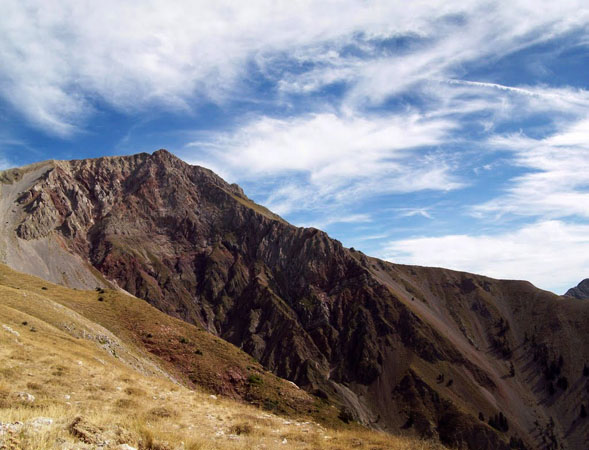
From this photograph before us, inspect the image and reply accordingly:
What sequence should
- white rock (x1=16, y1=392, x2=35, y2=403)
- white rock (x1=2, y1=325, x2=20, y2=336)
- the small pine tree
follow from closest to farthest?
white rock (x1=16, y1=392, x2=35, y2=403)
white rock (x1=2, y1=325, x2=20, y2=336)
the small pine tree

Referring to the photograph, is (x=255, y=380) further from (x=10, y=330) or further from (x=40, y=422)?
(x=40, y=422)

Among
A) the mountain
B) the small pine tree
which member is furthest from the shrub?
the small pine tree

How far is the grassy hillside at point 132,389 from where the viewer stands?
35.6 ft

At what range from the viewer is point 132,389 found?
21.5m

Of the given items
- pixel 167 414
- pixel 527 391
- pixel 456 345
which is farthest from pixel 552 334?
pixel 167 414

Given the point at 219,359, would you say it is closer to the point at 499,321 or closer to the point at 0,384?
the point at 0,384

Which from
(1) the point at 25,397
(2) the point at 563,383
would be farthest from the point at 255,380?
(2) the point at 563,383

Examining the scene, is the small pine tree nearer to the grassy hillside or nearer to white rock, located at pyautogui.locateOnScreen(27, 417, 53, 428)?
the grassy hillside

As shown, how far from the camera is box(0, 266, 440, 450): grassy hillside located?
10844mm

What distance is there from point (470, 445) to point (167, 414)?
463 feet

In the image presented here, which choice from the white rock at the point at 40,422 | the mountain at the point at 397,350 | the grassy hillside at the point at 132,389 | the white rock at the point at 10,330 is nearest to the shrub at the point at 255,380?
the grassy hillside at the point at 132,389

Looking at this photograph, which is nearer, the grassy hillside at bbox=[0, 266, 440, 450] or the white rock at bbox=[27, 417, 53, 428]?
the white rock at bbox=[27, 417, 53, 428]

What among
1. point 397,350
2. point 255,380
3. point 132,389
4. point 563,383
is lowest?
point 563,383

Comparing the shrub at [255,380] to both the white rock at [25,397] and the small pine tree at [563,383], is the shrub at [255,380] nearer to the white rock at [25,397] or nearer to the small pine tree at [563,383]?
the white rock at [25,397]
